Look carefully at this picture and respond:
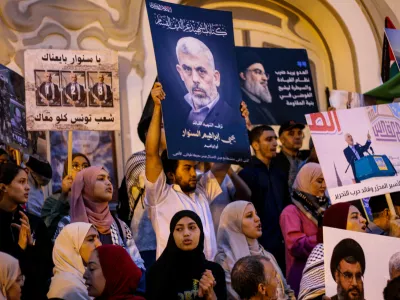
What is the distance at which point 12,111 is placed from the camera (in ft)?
26.5

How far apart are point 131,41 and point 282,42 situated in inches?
61.4

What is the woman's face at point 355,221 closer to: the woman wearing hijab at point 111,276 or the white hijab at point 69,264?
the woman wearing hijab at point 111,276

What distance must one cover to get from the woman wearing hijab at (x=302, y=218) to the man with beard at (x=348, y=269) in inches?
17.4

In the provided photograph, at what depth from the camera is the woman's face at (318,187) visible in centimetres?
780

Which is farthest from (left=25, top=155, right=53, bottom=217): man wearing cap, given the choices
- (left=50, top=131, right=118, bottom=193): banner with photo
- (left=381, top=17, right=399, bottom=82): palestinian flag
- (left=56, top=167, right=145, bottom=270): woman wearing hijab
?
(left=381, top=17, right=399, bottom=82): palestinian flag

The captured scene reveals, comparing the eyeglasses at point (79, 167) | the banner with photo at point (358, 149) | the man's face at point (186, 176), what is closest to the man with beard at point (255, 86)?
the banner with photo at point (358, 149)

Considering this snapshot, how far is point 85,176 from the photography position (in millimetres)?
7324

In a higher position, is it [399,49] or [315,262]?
[399,49]

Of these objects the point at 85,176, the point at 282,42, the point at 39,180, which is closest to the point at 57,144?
the point at 39,180

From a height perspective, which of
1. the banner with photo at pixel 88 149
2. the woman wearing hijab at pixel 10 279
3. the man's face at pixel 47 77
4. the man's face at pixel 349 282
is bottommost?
the man's face at pixel 349 282

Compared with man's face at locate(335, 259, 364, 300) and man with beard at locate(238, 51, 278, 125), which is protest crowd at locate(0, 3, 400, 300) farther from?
man with beard at locate(238, 51, 278, 125)

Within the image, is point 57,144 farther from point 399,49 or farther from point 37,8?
point 399,49

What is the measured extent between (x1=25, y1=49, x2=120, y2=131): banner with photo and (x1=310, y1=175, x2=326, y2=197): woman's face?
1846mm

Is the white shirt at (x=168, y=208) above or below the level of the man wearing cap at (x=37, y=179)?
below
